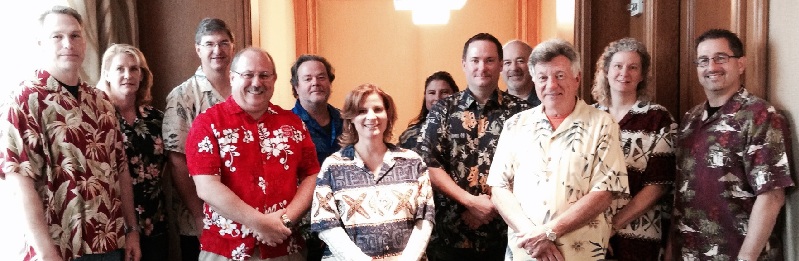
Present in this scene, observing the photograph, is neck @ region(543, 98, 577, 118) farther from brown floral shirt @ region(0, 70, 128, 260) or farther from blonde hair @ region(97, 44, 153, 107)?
blonde hair @ region(97, 44, 153, 107)

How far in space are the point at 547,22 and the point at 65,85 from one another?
14.0ft

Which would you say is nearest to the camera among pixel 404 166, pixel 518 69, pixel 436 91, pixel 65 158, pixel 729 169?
pixel 65 158

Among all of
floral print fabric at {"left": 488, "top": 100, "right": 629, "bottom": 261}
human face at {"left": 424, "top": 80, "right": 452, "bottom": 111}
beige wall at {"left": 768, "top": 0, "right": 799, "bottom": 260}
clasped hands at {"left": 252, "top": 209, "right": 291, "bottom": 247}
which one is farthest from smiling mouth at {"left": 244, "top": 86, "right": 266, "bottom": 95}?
beige wall at {"left": 768, "top": 0, "right": 799, "bottom": 260}

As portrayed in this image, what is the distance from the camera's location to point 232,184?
93.1 inches

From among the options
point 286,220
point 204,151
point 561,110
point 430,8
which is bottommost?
point 286,220

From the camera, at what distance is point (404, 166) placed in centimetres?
246

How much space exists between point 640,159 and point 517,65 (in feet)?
2.67

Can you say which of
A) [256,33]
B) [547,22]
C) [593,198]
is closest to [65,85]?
[256,33]

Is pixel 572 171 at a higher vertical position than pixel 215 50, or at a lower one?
lower

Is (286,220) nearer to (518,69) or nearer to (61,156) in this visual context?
(61,156)

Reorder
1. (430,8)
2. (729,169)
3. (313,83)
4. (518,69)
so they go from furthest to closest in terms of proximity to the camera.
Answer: (430,8), (518,69), (313,83), (729,169)

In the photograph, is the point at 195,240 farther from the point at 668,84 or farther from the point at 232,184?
the point at 668,84

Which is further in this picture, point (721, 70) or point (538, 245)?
point (721, 70)

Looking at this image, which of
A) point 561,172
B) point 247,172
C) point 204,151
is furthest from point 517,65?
point 204,151
